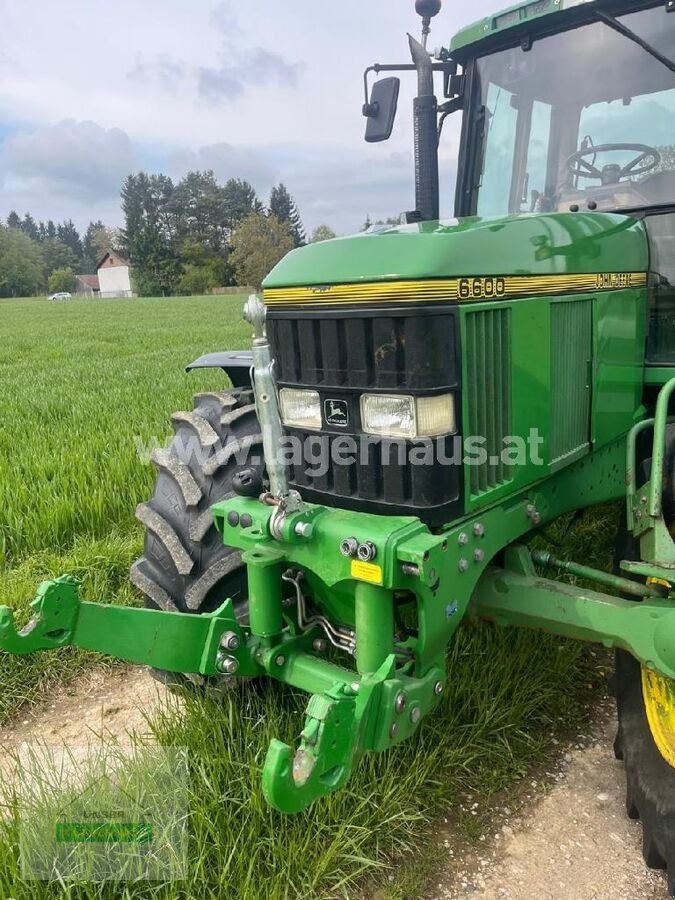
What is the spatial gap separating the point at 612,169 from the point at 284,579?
222 centimetres

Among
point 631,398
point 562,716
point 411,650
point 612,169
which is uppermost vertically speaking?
point 612,169

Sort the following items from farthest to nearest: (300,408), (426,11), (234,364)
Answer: (234,364) → (426,11) → (300,408)

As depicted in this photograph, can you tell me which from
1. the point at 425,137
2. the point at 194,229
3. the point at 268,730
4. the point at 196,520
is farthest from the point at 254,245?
the point at 268,730

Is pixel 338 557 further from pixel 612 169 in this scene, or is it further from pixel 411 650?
pixel 612 169

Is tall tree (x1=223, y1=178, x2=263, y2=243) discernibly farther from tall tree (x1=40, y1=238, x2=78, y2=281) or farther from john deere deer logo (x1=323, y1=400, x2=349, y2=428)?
john deere deer logo (x1=323, y1=400, x2=349, y2=428)

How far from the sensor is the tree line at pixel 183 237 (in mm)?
65000

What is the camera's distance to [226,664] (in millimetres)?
2314

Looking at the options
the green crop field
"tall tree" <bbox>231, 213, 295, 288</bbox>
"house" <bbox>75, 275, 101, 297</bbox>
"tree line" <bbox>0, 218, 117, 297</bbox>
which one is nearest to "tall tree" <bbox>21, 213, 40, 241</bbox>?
→ "tree line" <bbox>0, 218, 117, 297</bbox>

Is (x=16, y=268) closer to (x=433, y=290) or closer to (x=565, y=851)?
A: (x=433, y=290)

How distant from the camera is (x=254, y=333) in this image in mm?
1970

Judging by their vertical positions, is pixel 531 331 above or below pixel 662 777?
above

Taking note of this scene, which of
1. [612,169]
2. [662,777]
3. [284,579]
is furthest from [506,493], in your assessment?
[612,169]

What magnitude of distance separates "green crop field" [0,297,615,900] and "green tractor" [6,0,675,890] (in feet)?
0.82

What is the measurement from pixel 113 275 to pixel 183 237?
18797 millimetres
